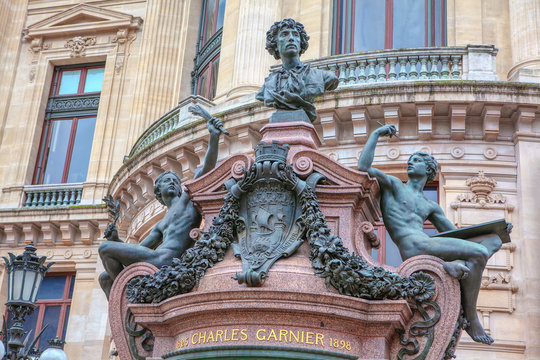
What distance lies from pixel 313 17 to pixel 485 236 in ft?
43.6

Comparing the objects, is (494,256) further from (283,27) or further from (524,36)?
(283,27)

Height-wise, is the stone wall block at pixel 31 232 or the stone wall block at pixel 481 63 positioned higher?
the stone wall block at pixel 481 63

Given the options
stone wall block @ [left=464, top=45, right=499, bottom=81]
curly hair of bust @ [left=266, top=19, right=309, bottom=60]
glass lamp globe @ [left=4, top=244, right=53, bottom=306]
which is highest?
stone wall block @ [left=464, top=45, right=499, bottom=81]

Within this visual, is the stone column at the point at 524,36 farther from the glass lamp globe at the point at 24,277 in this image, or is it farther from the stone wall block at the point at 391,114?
the glass lamp globe at the point at 24,277

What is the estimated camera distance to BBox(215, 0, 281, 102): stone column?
774 inches

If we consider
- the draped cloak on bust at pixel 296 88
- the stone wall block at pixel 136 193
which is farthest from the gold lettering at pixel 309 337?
the stone wall block at pixel 136 193

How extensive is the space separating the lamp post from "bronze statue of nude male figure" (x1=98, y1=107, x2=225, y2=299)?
9.85ft

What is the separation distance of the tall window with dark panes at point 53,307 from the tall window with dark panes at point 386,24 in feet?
37.5

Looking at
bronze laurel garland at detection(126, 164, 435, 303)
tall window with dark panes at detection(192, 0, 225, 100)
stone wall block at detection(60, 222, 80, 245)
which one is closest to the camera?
bronze laurel garland at detection(126, 164, 435, 303)

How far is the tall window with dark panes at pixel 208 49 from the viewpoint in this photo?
24.2 metres

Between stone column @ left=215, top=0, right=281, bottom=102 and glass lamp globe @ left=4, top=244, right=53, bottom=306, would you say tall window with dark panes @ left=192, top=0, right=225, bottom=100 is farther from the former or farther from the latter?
glass lamp globe @ left=4, top=244, right=53, bottom=306

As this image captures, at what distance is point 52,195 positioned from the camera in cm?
2714

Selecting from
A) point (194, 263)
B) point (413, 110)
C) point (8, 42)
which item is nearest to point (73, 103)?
point (8, 42)

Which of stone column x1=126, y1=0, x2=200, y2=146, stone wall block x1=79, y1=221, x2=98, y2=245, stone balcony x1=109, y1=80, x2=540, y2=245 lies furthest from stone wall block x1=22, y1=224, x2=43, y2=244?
stone balcony x1=109, y1=80, x2=540, y2=245
